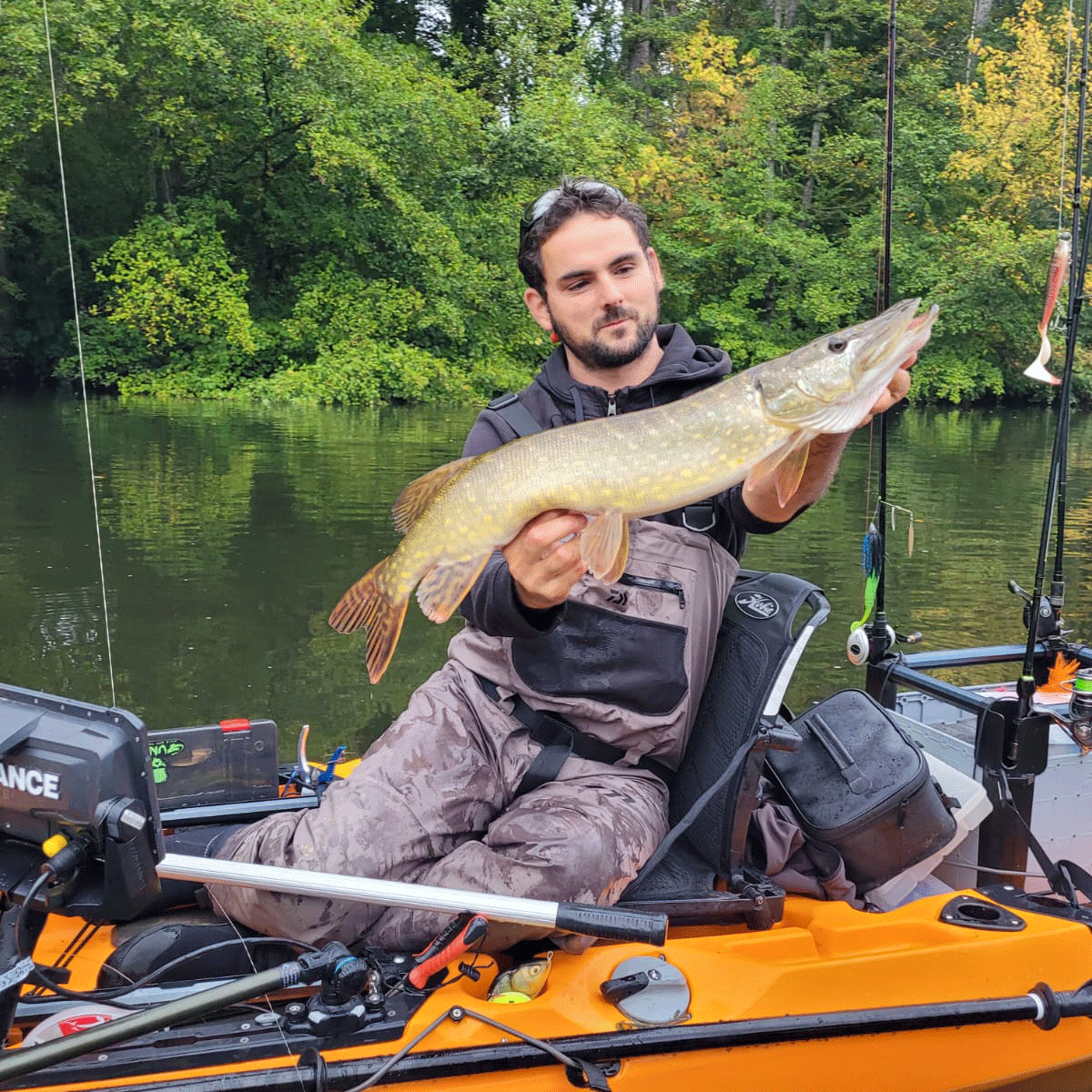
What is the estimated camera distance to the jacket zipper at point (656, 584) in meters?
2.27

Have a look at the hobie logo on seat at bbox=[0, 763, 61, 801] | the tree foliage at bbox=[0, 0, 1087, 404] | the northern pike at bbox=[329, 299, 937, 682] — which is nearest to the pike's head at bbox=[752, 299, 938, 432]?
the northern pike at bbox=[329, 299, 937, 682]

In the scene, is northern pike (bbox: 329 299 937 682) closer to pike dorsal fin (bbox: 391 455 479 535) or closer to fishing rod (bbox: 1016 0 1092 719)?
pike dorsal fin (bbox: 391 455 479 535)

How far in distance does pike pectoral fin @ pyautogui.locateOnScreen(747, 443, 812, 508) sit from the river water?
1808 millimetres

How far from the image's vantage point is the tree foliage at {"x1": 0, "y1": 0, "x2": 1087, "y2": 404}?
662 inches

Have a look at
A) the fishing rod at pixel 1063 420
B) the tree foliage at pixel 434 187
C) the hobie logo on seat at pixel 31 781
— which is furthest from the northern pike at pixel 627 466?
the tree foliage at pixel 434 187

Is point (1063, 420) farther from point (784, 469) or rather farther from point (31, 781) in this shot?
point (31, 781)

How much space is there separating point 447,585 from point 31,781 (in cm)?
84

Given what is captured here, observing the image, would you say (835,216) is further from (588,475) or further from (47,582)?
(588,475)

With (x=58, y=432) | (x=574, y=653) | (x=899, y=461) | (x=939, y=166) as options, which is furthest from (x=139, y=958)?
(x=939, y=166)

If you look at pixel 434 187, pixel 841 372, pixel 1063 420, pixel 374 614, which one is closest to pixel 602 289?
pixel 841 372

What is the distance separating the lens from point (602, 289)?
2.43 m

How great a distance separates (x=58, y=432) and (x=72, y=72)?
5.97 m

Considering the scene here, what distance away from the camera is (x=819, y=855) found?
7.64 feet

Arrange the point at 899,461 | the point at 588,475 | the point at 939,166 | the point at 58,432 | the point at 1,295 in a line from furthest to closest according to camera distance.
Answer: the point at 939,166, the point at 1,295, the point at 899,461, the point at 58,432, the point at 588,475
